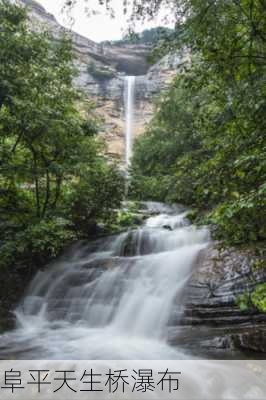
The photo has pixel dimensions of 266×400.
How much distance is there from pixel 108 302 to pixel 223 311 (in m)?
2.28

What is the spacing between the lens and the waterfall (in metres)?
26.6

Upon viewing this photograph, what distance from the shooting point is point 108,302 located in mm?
6574

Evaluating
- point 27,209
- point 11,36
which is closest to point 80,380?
point 27,209

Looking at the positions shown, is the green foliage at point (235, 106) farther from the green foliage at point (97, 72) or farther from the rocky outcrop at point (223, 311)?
the green foliage at point (97, 72)

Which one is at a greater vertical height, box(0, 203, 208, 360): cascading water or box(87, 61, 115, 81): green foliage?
box(87, 61, 115, 81): green foliage

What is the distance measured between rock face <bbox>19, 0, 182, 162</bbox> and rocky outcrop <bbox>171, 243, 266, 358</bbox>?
19.9 m

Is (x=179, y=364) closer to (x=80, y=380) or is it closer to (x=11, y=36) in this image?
(x=80, y=380)

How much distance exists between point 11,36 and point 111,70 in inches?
1044

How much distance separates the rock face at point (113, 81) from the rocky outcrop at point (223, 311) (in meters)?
19.9

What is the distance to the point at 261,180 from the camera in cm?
352

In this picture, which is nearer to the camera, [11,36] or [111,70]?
[11,36]

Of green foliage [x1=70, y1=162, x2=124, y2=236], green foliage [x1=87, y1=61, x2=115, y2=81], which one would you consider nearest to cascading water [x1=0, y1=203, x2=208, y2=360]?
green foliage [x1=70, y1=162, x2=124, y2=236]

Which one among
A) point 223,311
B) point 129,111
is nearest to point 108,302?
point 223,311

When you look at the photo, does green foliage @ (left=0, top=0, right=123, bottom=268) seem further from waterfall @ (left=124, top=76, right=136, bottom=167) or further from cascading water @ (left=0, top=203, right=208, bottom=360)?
waterfall @ (left=124, top=76, right=136, bottom=167)
